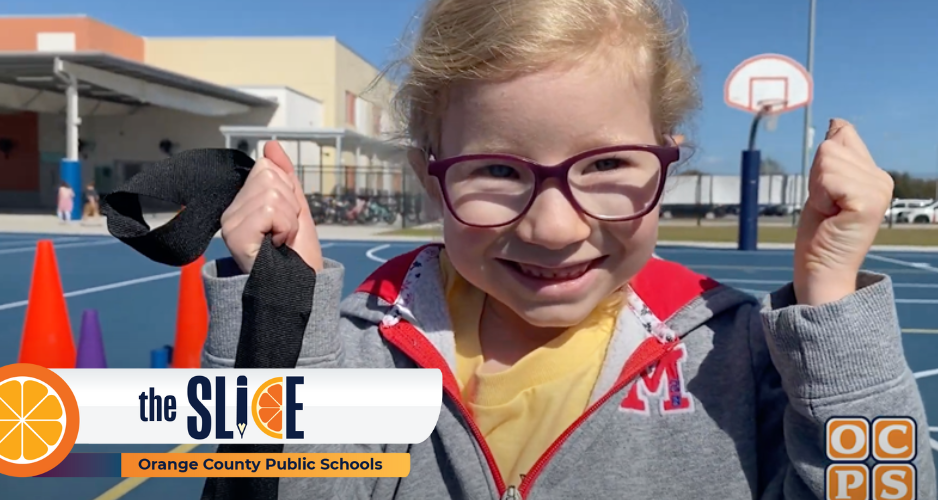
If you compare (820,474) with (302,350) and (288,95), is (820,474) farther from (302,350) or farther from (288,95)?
(288,95)

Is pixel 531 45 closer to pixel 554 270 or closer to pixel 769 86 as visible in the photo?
pixel 554 270

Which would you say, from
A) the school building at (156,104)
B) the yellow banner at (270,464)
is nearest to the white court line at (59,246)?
the school building at (156,104)

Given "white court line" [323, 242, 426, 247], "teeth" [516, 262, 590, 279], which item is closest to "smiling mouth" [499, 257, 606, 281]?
"teeth" [516, 262, 590, 279]

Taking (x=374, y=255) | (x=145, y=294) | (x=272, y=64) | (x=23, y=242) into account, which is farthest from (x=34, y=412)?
(x=272, y=64)

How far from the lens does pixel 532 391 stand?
1.25 metres

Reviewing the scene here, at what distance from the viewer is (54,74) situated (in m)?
21.2

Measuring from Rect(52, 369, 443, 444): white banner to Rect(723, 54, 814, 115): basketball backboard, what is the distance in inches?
482

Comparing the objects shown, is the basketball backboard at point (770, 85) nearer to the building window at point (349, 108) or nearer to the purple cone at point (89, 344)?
the purple cone at point (89, 344)

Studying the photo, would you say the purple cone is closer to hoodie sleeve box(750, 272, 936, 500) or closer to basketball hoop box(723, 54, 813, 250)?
hoodie sleeve box(750, 272, 936, 500)

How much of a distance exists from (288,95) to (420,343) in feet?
90.7

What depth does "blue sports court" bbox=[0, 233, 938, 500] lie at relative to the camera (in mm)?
2633

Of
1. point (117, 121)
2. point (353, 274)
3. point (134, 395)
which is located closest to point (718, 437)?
point (134, 395)

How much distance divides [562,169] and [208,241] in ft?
1.88

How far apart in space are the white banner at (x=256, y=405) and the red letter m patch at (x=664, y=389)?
326 millimetres
